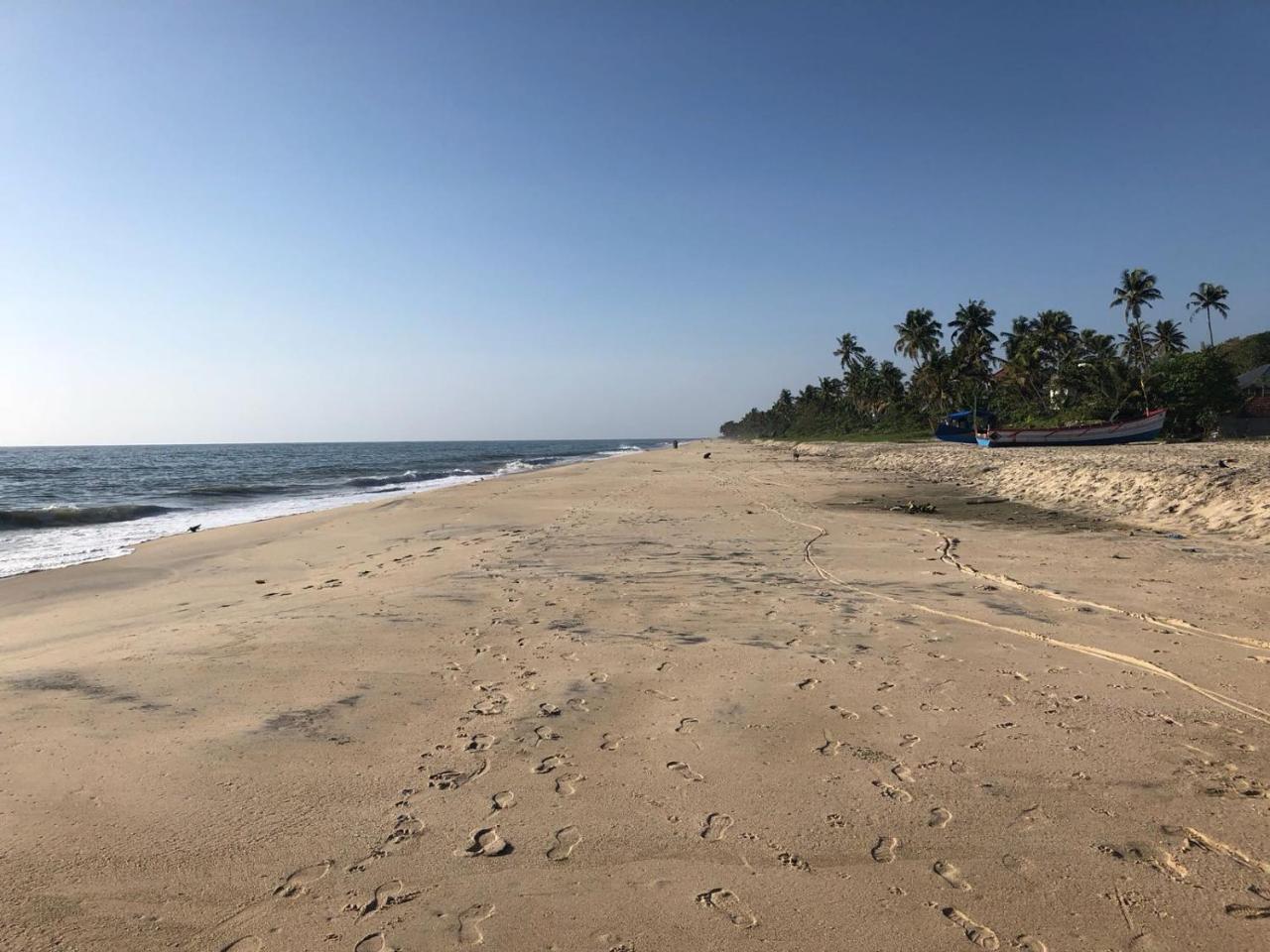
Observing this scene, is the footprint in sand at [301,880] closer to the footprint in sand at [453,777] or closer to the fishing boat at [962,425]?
the footprint in sand at [453,777]

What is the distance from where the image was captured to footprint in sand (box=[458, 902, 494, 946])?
2729mm

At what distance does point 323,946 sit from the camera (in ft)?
8.89

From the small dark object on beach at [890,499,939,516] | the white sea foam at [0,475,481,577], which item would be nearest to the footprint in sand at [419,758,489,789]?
the white sea foam at [0,475,481,577]

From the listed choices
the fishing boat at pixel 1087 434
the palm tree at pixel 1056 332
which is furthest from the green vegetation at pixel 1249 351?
the fishing boat at pixel 1087 434

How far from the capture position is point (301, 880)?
3.09 meters

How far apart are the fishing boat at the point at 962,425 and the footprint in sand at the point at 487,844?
4784 cm

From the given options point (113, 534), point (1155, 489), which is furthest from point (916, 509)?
point (113, 534)

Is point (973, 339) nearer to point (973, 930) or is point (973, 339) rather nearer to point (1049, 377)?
point (1049, 377)

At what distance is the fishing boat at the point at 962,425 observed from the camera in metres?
47.0

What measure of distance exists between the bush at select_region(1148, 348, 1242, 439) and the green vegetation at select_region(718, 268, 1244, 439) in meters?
0.06

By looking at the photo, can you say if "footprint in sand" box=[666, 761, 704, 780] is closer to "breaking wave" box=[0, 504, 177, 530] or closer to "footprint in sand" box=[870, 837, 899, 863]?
"footprint in sand" box=[870, 837, 899, 863]

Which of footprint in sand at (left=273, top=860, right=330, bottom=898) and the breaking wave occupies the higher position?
the breaking wave

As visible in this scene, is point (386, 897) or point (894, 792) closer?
point (386, 897)

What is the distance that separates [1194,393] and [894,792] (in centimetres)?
4918
